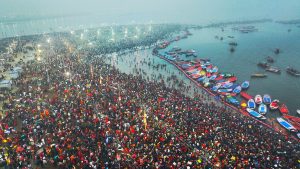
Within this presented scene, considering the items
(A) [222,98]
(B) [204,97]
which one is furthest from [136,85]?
(A) [222,98]

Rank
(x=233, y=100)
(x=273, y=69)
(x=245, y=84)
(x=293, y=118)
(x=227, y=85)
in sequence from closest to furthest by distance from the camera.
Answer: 1. (x=293, y=118)
2. (x=233, y=100)
3. (x=227, y=85)
4. (x=245, y=84)
5. (x=273, y=69)

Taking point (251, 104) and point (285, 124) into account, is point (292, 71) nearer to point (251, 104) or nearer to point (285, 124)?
point (251, 104)

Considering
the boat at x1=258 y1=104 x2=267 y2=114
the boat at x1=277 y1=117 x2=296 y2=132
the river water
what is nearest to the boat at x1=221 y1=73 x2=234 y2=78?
the river water

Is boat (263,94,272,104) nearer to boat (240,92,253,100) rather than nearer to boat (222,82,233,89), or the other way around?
boat (240,92,253,100)

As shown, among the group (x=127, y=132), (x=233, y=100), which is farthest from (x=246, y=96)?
(x=127, y=132)

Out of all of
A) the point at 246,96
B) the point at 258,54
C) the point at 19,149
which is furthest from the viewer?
the point at 258,54

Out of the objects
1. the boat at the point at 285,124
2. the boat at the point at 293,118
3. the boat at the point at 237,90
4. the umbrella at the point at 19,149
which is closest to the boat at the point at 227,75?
the boat at the point at 237,90

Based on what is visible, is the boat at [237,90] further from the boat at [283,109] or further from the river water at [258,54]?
the boat at [283,109]

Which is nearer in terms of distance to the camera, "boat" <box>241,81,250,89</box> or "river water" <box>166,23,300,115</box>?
"river water" <box>166,23,300,115</box>
